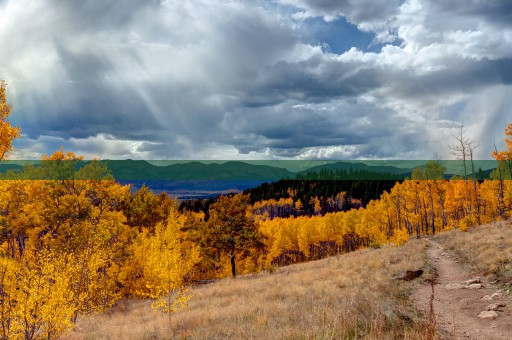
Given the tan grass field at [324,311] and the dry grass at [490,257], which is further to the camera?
the dry grass at [490,257]

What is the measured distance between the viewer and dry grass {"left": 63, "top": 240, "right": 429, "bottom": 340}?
8.05m

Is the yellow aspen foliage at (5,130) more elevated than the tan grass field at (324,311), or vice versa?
the yellow aspen foliage at (5,130)

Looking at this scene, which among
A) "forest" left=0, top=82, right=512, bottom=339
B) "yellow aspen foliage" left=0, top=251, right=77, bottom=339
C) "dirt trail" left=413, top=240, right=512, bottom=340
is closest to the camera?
"dirt trail" left=413, top=240, right=512, bottom=340

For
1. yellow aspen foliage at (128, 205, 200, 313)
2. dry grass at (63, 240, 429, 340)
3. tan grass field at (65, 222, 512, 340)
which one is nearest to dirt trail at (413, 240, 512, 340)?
tan grass field at (65, 222, 512, 340)

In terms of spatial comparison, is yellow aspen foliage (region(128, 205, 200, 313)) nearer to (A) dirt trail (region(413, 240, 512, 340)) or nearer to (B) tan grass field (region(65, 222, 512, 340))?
(B) tan grass field (region(65, 222, 512, 340))

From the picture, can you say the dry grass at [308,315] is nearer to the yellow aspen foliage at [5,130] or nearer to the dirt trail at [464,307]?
the dirt trail at [464,307]

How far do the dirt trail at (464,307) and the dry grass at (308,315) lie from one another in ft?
2.84

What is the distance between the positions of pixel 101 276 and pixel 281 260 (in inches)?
2670

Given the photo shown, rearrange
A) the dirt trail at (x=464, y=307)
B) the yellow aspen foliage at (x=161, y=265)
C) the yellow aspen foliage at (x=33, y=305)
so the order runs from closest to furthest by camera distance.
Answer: the dirt trail at (x=464, y=307)
the yellow aspen foliage at (x=33, y=305)
the yellow aspen foliage at (x=161, y=265)

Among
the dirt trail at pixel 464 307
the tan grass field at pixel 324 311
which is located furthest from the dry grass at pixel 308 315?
the dirt trail at pixel 464 307

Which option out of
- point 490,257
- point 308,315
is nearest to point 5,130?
point 308,315

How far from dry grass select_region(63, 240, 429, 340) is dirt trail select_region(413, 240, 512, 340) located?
0.86 metres

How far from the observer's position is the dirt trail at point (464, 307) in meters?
9.87

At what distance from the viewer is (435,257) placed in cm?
A: 2722
